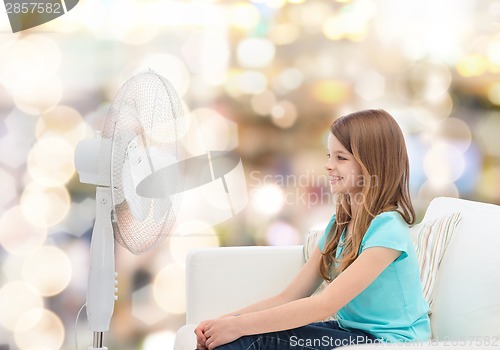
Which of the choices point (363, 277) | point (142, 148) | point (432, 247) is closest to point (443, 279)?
point (432, 247)

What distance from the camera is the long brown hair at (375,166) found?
1645 millimetres

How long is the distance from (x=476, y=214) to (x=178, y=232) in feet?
4.18

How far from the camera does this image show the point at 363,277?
1.55m

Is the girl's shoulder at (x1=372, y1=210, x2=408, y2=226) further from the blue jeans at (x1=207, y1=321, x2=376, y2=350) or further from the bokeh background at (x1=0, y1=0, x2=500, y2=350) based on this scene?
Answer: the bokeh background at (x1=0, y1=0, x2=500, y2=350)

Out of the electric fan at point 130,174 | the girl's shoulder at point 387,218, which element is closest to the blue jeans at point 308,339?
the girl's shoulder at point 387,218

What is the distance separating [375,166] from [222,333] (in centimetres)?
50

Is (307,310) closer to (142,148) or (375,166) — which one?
(375,166)

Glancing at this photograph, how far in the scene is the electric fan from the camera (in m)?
1.65

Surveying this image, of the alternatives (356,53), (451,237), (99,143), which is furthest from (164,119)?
(356,53)

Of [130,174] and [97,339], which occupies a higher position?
[130,174]

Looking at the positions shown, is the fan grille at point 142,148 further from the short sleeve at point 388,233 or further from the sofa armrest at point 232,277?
the short sleeve at point 388,233

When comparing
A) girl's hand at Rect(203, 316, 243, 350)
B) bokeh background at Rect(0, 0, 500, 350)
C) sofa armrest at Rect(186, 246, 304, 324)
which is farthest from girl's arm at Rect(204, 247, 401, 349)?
bokeh background at Rect(0, 0, 500, 350)

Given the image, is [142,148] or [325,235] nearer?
[142,148]

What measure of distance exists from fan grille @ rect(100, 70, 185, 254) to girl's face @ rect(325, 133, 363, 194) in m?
0.38
